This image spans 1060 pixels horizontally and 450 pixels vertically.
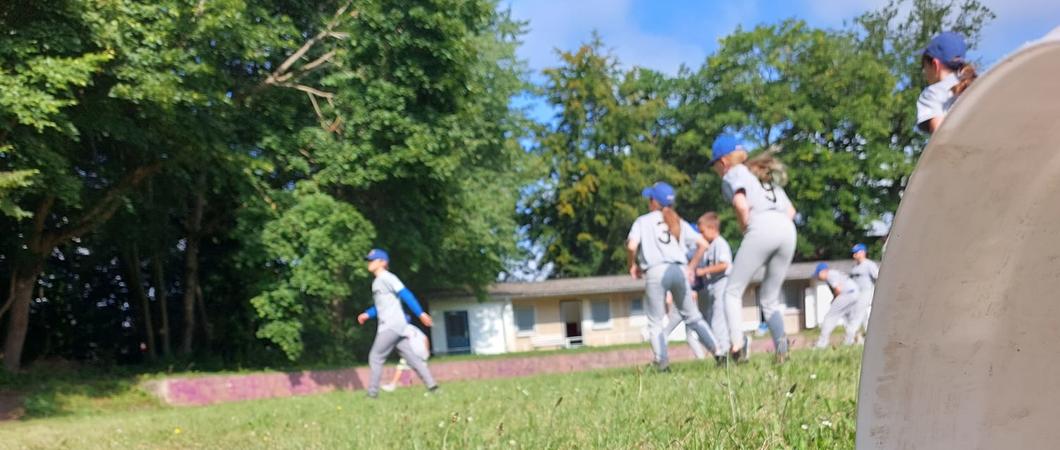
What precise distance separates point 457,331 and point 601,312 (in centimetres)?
823

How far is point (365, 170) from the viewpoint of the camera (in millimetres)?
20406

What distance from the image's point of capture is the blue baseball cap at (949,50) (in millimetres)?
4801

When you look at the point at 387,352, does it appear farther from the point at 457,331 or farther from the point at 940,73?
the point at 457,331

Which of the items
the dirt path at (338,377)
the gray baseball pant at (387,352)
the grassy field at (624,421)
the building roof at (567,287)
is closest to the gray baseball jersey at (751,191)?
the grassy field at (624,421)

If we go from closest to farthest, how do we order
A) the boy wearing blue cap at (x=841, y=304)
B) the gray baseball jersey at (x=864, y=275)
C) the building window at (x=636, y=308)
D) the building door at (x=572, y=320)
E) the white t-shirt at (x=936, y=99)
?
the white t-shirt at (x=936, y=99), the boy wearing blue cap at (x=841, y=304), the gray baseball jersey at (x=864, y=275), the building door at (x=572, y=320), the building window at (x=636, y=308)

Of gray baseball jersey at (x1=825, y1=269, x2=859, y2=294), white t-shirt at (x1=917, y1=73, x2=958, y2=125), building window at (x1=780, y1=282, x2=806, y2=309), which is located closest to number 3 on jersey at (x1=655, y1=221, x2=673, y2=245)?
white t-shirt at (x1=917, y1=73, x2=958, y2=125)

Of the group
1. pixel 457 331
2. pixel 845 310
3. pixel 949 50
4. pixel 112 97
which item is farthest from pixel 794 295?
pixel 949 50

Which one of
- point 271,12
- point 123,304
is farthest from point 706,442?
point 123,304

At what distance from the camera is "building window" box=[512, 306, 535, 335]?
41906 millimetres

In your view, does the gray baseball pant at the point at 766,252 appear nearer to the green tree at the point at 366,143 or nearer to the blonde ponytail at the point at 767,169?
the blonde ponytail at the point at 767,169

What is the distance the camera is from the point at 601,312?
141 ft

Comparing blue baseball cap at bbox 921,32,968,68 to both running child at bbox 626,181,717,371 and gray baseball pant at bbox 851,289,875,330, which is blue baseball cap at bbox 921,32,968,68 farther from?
gray baseball pant at bbox 851,289,875,330

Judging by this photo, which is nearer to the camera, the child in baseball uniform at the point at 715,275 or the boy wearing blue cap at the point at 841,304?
the child in baseball uniform at the point at 715,275

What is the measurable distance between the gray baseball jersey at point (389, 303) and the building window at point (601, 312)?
3319 centimetres
